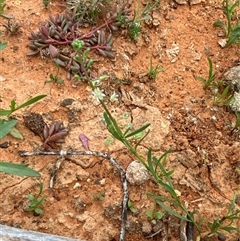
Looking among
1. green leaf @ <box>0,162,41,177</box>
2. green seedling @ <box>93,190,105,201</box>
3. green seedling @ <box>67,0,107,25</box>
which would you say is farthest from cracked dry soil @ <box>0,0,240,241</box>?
green leaf @ <box>0,162,41,177</box>

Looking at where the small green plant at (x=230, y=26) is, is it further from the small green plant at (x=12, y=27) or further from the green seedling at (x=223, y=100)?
the small green plant at (x=12, y=27)

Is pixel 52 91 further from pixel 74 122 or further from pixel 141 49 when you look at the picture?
pixel 141 49

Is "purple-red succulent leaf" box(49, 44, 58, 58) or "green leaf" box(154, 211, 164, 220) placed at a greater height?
"purple-red succulent leaf" box(49, 44, 58, 58)

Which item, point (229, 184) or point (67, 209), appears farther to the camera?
point (229, 184)

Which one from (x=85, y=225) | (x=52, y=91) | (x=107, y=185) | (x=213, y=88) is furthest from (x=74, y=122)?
(x=213, y=88)

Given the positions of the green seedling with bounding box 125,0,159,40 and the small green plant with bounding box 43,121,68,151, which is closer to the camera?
the small green plant with bounding box 43,121,68,151

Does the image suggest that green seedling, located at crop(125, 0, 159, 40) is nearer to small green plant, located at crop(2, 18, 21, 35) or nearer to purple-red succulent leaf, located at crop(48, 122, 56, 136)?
small green plant, located at crop(2, 18, 21, 35)

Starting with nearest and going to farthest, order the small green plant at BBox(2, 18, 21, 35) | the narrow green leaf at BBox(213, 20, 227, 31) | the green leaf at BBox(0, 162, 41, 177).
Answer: the green leaf at BBox(0, 162, 41, 177), the small green plant at BBox(2, 18, 21, 35), the narrow green leaf at BBox(213, 20, 227, 31)
